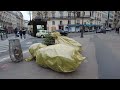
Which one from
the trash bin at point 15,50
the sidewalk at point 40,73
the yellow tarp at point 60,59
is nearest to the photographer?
the sidewalk at point 40,73

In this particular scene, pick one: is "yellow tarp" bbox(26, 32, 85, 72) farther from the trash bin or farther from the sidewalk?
the trash bin

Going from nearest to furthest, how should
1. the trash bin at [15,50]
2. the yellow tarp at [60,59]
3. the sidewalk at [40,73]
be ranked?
the sidewalk at [40,73] < the yellow tarp at [60,59] < the trash bin at [15,50]

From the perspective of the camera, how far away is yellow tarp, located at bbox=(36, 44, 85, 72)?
5.77m

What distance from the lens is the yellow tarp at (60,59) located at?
577 centimetres

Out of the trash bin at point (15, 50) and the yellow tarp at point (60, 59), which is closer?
the yellow tarp at point (60, 59)

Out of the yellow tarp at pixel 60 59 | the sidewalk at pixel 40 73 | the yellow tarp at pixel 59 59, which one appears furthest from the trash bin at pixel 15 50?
the yellow tarp at pixel 60 59

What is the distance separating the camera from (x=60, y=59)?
19.1 feet

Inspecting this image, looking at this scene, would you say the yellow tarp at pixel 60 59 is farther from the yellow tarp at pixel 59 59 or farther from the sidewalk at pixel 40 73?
the sidewalk at pixel 40 73

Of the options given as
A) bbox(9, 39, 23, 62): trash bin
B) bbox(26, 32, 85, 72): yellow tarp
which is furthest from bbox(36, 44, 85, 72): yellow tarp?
bbox(9, 39, 23, 62): trash bin

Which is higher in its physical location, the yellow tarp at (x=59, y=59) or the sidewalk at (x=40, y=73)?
the yellow tarp at (x=59, y=59)

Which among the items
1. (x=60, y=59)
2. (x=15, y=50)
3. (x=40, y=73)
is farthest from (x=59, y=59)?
(x=15, y=50)
